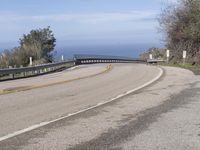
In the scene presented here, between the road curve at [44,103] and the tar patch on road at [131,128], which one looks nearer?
the tar patch on road at [131,128]

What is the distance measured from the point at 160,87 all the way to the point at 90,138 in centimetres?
1040

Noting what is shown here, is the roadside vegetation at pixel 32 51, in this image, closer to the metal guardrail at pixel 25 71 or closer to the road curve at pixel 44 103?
the metal guardrail at pixel 25 71

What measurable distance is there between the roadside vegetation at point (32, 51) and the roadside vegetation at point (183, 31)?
16.4m

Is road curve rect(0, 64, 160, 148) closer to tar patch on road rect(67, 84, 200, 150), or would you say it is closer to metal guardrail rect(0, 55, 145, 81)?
tar patch on road rect(67, 84, 200, 150)

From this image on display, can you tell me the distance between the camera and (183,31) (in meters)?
43.5

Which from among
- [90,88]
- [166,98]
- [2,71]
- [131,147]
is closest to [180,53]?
[2,71]

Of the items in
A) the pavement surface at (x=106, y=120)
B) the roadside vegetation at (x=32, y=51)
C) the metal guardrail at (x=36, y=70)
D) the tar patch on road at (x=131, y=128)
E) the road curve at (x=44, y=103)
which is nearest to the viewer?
the tar patch on road at (x=131, y=128)

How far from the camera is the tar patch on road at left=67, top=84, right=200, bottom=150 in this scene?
8.92 m

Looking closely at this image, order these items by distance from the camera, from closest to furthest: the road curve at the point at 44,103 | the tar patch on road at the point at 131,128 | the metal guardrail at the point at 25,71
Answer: the tar patch on road at the point at 131,128 → the road curve at the point at 44,103 → the metal guardrail at the point at 25,71

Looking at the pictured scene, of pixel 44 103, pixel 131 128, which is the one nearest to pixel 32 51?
pixel 44 103

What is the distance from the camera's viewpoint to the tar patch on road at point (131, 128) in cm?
892

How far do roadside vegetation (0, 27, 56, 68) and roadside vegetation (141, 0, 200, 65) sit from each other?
53.6 ft

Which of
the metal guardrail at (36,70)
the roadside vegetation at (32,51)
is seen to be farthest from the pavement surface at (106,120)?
the roadside vegetation at (32,51)

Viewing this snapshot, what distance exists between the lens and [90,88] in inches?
801
